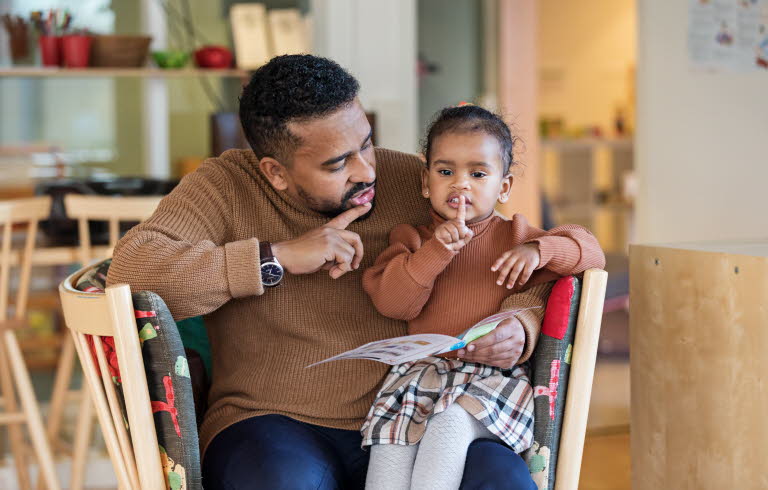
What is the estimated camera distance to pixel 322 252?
142 cm

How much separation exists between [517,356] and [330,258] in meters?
0.33

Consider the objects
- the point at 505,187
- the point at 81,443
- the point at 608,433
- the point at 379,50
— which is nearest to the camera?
the point at 505,187

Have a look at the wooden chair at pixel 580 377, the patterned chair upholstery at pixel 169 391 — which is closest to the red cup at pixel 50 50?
the patterned chair upholstery at pixel 169 391

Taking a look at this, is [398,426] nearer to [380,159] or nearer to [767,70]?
[380,159]

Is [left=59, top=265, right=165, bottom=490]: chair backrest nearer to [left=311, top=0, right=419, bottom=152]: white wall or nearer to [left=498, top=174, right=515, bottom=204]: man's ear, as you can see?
[left=498, top=174, right=515, bottom=204]: man's ear

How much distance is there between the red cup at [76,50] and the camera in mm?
3788

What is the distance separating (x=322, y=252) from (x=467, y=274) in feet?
0.83

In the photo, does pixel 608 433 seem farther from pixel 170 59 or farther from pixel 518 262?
pixel 170 59

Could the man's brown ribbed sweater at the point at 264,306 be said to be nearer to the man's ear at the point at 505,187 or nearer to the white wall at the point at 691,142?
the man's ear at the point at 505,187

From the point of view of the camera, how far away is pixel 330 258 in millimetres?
1426

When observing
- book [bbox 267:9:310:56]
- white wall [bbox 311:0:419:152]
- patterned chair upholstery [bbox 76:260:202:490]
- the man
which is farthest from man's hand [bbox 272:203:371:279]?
book [bbox 267:9:310:56]

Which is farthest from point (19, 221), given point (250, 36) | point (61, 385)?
point (250, 36)

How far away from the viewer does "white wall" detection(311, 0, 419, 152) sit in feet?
13.2

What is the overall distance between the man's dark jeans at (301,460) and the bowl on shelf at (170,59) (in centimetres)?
280
